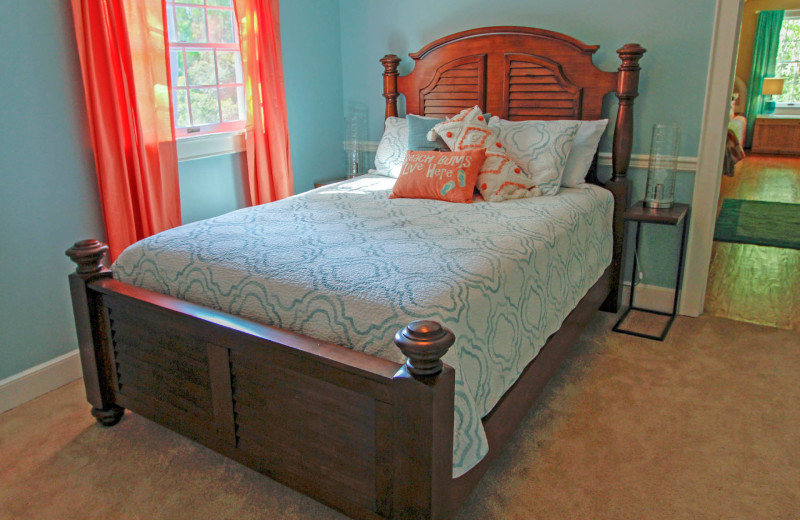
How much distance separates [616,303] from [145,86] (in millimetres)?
2604

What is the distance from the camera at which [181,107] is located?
10.2 ft

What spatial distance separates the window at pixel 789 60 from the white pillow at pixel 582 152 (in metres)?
7.94

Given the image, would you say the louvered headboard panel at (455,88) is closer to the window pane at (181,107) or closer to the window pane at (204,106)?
the window pane at (204,106)

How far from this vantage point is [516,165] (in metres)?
2.89

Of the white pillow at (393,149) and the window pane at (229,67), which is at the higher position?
the window pane at (229,67)

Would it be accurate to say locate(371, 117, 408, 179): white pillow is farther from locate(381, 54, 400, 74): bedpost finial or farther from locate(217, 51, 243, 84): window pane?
locate(217, 51, 243, 84): window pane

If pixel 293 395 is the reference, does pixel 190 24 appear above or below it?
above

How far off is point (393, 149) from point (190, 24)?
4.11ft

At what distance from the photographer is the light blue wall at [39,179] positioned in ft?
7.54

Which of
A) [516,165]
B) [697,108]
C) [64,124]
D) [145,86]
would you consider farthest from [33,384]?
[697,108]

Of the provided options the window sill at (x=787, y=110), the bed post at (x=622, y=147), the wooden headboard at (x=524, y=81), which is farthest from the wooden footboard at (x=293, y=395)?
the window sill at (x=787, y=110)

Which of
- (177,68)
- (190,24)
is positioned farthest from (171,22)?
(177,68)

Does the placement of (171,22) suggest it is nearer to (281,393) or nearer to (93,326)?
(93,326)

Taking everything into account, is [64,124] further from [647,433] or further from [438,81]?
[647,433]
